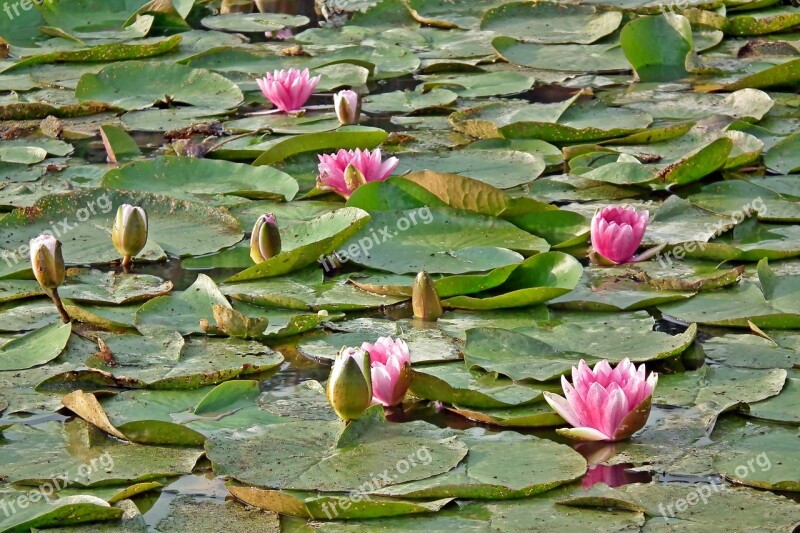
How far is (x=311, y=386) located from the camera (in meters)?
2.73

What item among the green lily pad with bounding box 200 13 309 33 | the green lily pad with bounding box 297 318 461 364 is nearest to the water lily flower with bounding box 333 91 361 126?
the green lily pad with bounding box 297 318 461 364

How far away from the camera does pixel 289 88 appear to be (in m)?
4.88

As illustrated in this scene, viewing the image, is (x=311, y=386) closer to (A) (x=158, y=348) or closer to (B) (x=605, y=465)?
(A) (x=158, y=348)

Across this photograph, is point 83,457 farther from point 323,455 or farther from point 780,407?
point 780,407

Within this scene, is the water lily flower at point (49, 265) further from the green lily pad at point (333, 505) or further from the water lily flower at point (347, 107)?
the water lily flower at point (347, 107)

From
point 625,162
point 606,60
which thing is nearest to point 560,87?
point 606,60

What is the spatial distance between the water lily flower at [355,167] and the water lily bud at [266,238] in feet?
1.70

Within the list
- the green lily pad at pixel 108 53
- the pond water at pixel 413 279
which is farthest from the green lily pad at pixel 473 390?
the green lily pad at pixel 108 53

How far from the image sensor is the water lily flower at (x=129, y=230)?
336 centimetres

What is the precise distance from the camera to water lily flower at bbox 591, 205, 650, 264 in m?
3.33

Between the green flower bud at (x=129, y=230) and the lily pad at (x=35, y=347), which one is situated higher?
the green flower bud at (x=129, y=230)

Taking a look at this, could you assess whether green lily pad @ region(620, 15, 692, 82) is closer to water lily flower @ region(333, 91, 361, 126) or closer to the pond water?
the pond water
